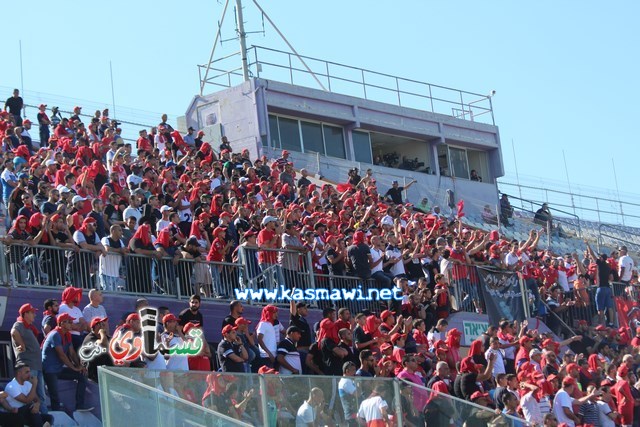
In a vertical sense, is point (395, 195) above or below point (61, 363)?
above

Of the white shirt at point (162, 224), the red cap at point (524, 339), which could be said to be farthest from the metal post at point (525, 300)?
the white shirt at point (162, 224)

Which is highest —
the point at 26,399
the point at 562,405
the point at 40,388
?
the point at 40,388

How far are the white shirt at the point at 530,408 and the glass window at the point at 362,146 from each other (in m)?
19.3

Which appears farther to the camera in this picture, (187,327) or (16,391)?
(187,327)

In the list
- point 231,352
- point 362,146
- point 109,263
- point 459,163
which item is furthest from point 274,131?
point 231,352

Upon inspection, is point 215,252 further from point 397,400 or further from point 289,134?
point 289,134

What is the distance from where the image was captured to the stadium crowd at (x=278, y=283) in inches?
605

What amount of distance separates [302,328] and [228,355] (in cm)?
200

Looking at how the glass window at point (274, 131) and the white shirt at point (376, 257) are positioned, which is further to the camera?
the glass window at point (274, 131)

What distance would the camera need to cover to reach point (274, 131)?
113 feet

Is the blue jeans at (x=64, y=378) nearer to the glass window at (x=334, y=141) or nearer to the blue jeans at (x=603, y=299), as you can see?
the blue jeans at (x=603, y=299)

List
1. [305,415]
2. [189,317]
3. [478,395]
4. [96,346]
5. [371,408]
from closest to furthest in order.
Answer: [305,415], [371,408], [96,346], [478,395], [189,317]

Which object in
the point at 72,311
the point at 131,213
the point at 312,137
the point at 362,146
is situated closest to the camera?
the point at 72,311

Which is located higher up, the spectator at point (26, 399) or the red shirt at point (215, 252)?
the red shirt at point (215, 252)
